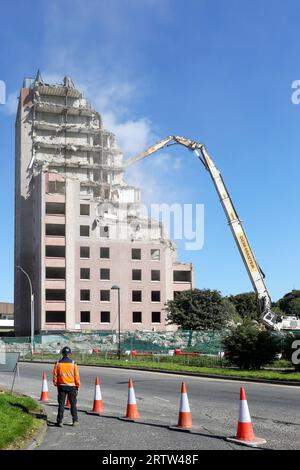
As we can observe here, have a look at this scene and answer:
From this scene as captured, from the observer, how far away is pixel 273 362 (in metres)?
31.8

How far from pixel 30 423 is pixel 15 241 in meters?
94.8

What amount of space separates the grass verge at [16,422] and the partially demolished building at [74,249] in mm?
64791

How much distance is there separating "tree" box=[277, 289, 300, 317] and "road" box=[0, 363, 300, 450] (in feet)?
319

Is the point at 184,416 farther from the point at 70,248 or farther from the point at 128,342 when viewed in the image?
the point at 70,248

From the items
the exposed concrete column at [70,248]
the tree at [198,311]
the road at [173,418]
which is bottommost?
the road at [173,418]

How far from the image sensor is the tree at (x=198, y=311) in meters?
72.2

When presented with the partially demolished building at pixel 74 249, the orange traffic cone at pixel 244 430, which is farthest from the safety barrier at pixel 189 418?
the partially demolished building at pixel 74 249

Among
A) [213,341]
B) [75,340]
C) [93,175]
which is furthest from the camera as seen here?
[93,175]

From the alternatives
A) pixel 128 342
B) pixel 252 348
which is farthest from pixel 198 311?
pixel 252 348

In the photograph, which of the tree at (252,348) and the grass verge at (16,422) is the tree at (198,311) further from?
the grass verge at (16,422)

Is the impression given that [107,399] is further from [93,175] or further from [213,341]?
[93,175]

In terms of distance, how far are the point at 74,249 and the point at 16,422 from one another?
7174 centimetres
